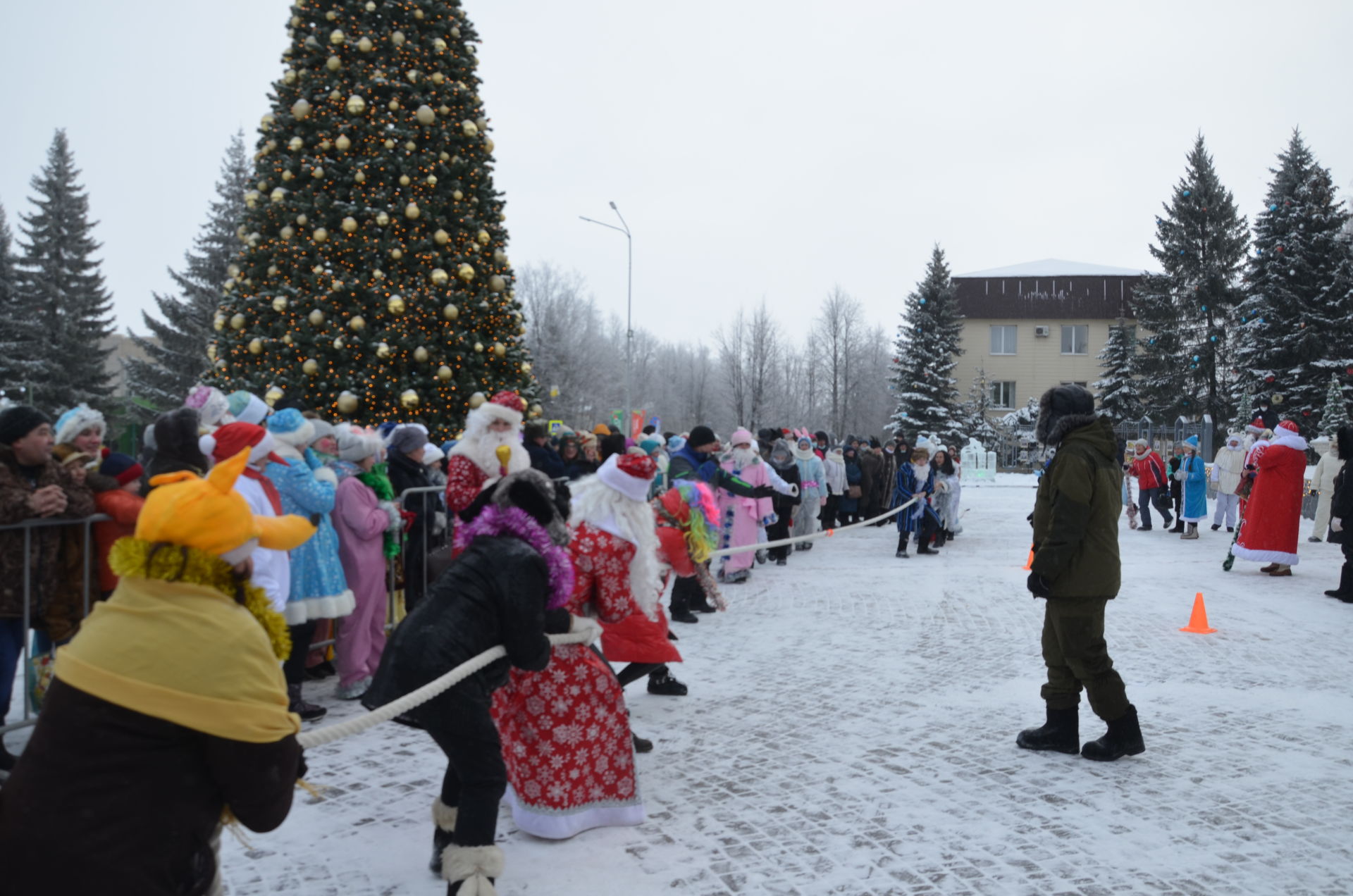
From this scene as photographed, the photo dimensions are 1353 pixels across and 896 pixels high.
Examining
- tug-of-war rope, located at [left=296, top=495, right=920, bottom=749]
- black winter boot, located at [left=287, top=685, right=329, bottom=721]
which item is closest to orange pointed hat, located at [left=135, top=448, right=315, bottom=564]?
tug-of-war rope, located at [left=296, top=495, right=920, bottom=749]

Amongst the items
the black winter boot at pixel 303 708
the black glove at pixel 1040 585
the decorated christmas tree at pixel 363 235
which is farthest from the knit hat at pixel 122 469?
the decorated christmas tree at pixel 363 235

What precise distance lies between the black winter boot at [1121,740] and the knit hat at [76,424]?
244 inches

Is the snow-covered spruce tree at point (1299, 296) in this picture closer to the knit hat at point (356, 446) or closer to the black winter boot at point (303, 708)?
the knit hat at point (356, 446)

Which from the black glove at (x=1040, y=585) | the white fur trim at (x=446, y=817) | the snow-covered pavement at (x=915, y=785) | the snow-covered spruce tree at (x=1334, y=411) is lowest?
the snow-covered pavement at (x=915, y=785)

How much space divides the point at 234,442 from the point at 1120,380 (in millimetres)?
49400

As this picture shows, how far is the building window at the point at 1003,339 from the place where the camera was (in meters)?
58.3

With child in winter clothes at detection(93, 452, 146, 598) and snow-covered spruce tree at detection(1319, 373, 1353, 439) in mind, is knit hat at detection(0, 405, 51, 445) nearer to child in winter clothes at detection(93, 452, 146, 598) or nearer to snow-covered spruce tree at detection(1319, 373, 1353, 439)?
child in winter clothes at detection(93, 452, 146, 598)

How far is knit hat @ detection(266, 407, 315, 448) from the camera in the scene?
6281 millimetres

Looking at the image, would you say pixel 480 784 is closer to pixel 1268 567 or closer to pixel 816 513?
pixel 1268 567

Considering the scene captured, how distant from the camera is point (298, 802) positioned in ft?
16.2

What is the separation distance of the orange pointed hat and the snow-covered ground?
229cm

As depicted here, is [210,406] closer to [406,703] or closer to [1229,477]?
[406,703]

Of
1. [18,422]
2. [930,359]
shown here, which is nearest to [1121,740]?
[18,422]

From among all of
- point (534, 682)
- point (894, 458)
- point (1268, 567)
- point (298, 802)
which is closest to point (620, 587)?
point (534, 682)
